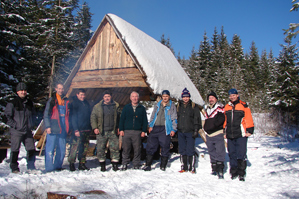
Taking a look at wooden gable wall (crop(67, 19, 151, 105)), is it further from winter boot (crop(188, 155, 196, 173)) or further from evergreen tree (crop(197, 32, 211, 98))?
evergreen tree (crop(197, 32, 211, 98))

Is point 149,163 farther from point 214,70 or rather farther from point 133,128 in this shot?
point 214,70

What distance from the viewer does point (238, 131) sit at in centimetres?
469

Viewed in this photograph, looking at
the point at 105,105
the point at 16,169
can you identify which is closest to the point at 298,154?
the point at 105,105

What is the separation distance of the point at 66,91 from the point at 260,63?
52787mm

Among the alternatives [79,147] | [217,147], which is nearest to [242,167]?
[217,147]

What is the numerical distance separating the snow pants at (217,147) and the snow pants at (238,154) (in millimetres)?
204

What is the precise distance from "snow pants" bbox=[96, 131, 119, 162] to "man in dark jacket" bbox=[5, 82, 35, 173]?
1.56 metres

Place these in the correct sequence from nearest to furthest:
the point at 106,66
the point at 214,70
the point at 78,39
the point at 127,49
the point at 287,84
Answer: the point at 127,49
the point at 106,66
the point at 287,84
the point at 78,39
the point at 214,70

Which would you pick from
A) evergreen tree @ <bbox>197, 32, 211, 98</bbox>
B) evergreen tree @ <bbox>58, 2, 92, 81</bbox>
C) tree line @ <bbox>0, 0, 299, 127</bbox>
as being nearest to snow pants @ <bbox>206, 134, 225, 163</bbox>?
tree line @ <bbox>0, 0, 299, 127</bbox>

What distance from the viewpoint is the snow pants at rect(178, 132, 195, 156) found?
5.14m

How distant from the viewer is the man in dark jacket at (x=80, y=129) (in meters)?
5.12

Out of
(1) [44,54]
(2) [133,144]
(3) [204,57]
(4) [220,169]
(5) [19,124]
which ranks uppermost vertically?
(3) [204,57]

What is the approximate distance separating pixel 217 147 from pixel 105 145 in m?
2.80

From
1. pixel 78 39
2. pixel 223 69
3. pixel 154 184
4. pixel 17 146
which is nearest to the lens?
pixel 154 184
